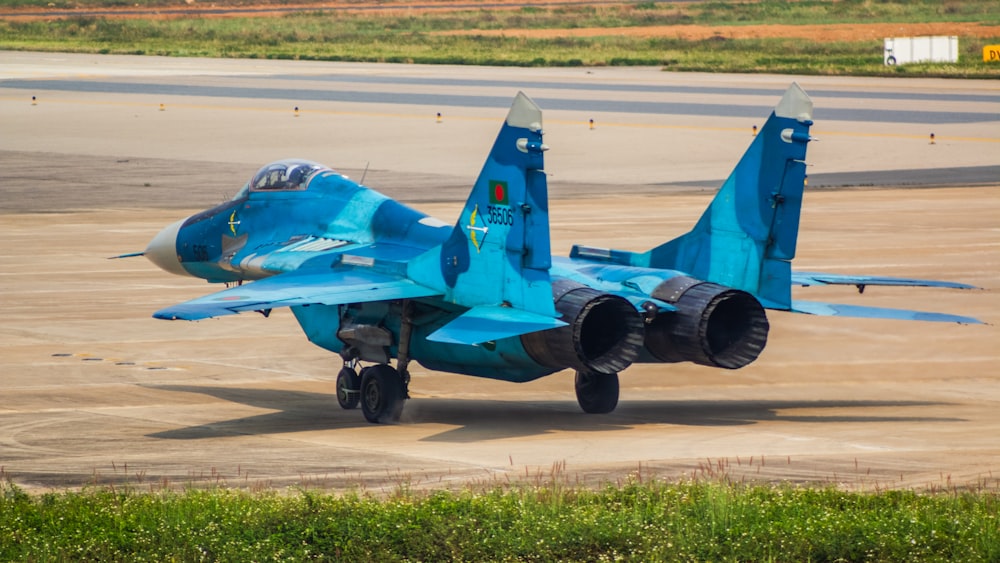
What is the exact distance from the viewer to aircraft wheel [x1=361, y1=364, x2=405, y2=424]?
1906 cm

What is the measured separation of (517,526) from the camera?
12.8m

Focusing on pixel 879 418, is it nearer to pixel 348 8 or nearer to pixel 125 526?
pixel 125 526

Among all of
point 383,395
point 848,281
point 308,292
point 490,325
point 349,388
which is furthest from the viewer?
point 848,281

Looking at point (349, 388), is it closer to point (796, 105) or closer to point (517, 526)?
point (796, 105)

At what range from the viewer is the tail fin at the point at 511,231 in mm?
17406

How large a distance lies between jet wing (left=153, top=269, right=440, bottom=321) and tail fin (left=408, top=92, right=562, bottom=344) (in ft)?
2.82

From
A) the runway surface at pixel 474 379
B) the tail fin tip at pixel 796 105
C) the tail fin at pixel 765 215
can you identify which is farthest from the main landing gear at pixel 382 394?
the tail fin tip at pixel 796 105

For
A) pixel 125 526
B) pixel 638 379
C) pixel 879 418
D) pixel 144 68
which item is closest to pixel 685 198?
pixel 638 379

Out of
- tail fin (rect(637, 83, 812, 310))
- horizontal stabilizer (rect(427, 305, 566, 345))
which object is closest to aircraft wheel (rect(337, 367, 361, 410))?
horizontal stabilizer (rect(427, 305, 566, 345))

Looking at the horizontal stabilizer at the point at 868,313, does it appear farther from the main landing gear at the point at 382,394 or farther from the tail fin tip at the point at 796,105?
the main landing gear at the point at 382,394

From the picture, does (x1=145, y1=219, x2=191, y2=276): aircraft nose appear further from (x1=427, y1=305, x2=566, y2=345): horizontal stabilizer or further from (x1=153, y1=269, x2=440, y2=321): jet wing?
(x1=427, y1=305, x2=566, y2=345): horizontal stabilizer

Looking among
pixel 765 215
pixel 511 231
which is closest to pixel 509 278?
pixel 511 231

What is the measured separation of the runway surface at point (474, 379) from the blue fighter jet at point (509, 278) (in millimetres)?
912

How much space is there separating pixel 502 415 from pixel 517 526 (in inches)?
266
